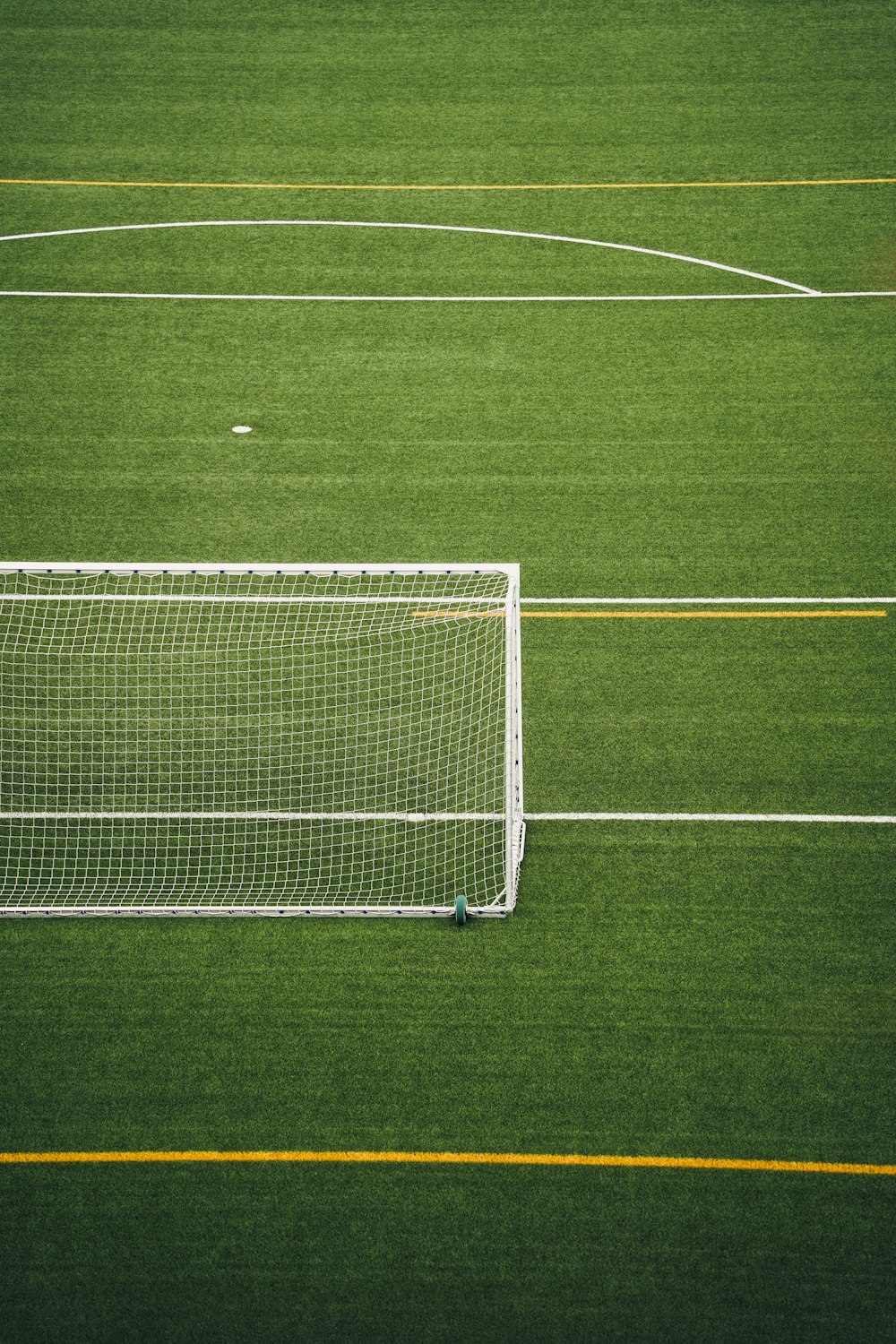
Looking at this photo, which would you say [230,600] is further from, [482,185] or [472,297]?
[482,185]

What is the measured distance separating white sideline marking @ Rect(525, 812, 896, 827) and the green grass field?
2.9 inches

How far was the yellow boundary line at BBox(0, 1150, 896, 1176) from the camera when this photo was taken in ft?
20.2

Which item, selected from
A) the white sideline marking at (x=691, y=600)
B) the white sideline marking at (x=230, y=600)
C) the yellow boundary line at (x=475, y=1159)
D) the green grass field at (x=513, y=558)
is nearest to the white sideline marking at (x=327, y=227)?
the green grass field at (x=513, y=558)

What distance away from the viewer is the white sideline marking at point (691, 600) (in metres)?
9.73

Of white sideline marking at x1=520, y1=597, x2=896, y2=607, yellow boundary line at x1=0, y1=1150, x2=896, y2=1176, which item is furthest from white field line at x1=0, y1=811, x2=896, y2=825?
yellow boundary line at x1=0, y1=1150, x2=896, y2=1176

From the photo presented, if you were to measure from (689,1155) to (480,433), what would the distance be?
6.91 meters

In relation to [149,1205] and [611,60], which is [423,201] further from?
[149,1205]

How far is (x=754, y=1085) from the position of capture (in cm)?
654

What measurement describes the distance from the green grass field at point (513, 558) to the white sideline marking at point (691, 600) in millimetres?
112

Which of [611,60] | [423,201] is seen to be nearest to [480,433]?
[423,201]

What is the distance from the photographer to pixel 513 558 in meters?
10.1

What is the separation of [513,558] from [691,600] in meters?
1.34

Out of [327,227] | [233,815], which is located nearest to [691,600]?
[233,815]

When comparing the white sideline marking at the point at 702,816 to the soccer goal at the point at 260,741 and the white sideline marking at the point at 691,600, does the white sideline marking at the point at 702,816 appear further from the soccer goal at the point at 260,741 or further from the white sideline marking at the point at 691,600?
the white sideline marking at the point at 691,600
